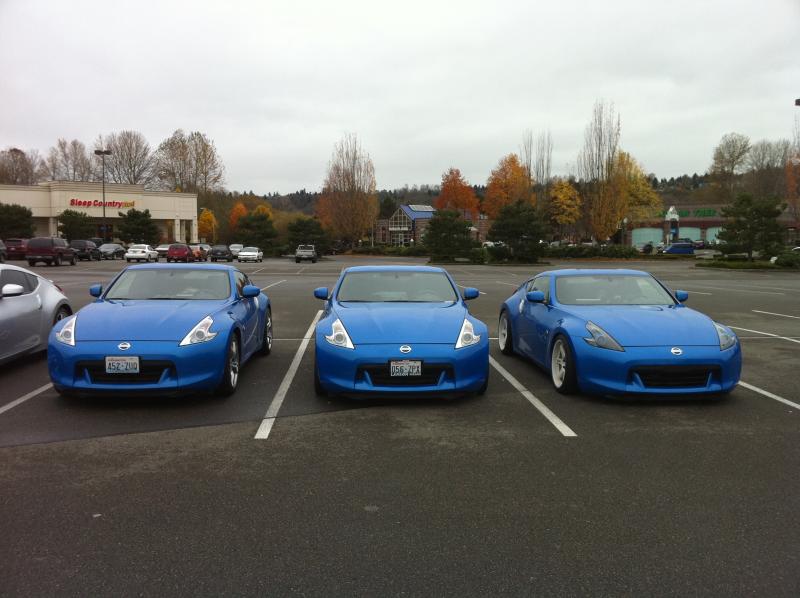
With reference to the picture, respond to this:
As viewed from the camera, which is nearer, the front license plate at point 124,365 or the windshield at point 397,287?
the front license plate at point 124,365

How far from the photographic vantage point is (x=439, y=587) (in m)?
2.81

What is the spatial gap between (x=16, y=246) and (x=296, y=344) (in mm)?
38651

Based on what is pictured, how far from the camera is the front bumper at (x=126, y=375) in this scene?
5605mm

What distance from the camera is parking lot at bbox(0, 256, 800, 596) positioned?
2920 millimetres

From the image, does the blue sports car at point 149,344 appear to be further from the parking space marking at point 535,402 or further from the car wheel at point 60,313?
the parking space marking at point 535,402

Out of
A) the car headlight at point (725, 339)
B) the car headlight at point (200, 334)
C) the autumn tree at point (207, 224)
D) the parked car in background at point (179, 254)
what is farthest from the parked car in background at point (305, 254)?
the car headlight at point (725, 339)

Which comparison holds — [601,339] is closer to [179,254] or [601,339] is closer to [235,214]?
[179,254]

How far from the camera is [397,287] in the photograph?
7340 mm

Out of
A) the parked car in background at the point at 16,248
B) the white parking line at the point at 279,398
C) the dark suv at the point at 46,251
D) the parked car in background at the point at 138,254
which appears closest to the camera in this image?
the white parking line at the point at 279,398

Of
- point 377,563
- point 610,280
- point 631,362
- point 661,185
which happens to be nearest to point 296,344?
point 610,280

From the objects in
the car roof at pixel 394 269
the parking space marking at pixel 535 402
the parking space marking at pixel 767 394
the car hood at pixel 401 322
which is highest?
the car roof at pixel 394 269

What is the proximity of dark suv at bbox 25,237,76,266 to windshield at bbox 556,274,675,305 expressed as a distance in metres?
37.0

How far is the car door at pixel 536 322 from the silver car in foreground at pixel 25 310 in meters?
6.35

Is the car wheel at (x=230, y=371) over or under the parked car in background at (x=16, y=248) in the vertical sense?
under
